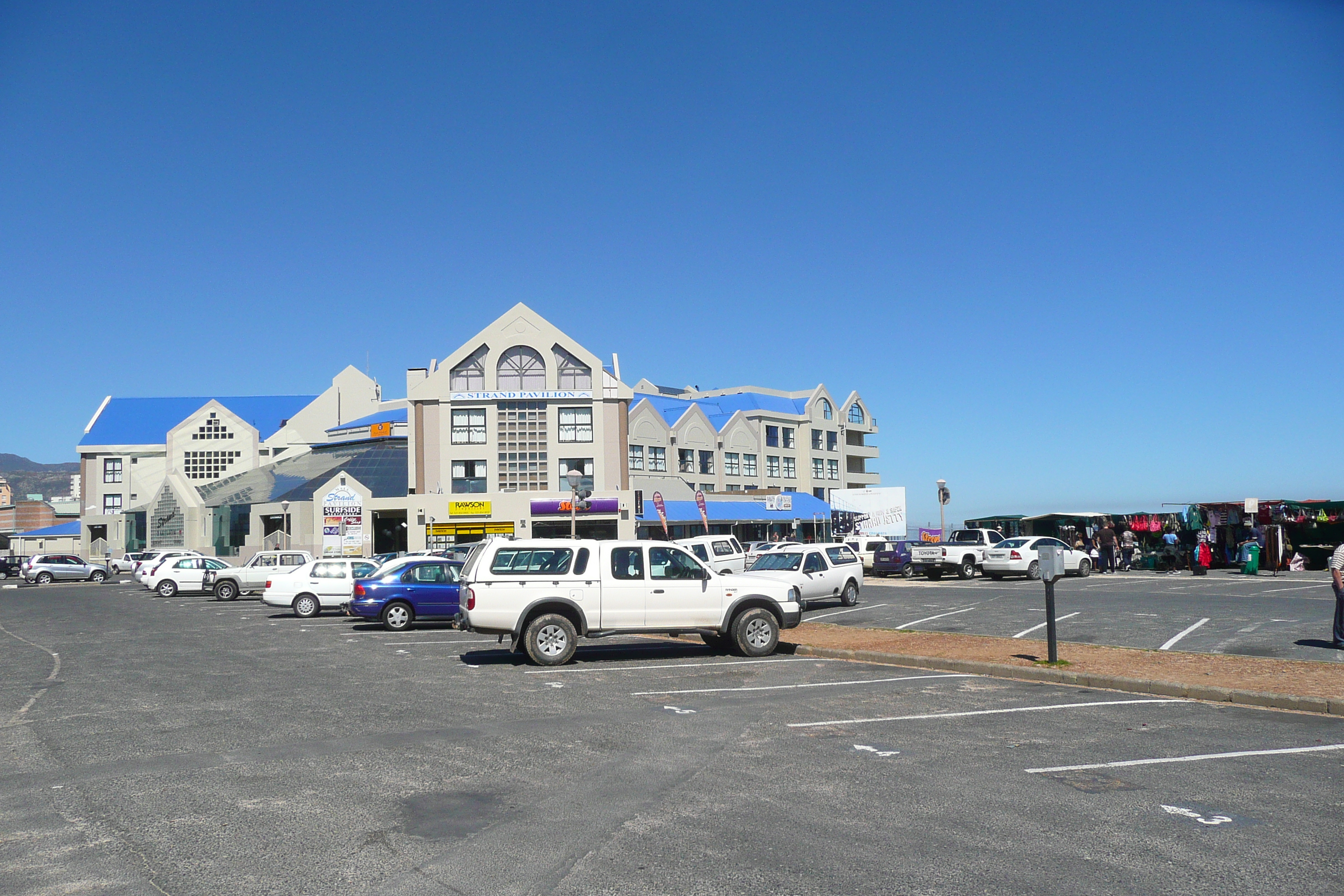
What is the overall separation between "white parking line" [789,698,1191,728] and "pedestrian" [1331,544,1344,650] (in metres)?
4.30

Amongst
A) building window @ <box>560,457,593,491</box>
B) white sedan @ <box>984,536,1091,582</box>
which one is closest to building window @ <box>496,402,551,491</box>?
building window @ <box>560,457,593,491</box>

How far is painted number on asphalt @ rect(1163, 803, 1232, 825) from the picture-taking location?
21.1 ft

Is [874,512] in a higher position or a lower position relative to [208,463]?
lower

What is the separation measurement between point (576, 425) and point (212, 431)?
38799 mm

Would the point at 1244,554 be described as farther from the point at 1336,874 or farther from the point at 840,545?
the point at 1336,874

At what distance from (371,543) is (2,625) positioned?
3566 cm

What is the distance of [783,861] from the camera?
570cm

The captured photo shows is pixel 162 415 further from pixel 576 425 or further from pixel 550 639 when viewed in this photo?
pixel 550 639

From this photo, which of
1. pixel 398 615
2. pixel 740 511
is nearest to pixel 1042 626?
pixel 398 615

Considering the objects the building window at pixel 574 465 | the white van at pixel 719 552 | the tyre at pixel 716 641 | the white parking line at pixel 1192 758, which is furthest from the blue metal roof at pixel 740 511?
the white parking line at pixel 1192 758

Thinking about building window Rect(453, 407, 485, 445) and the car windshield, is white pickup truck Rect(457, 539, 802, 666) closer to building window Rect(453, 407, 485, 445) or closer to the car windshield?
the car windshield

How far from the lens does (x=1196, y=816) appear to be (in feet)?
21.5

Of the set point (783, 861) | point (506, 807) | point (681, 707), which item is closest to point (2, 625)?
point (681, 707)

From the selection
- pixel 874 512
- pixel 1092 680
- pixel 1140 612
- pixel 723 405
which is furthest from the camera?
pixel 723 405
